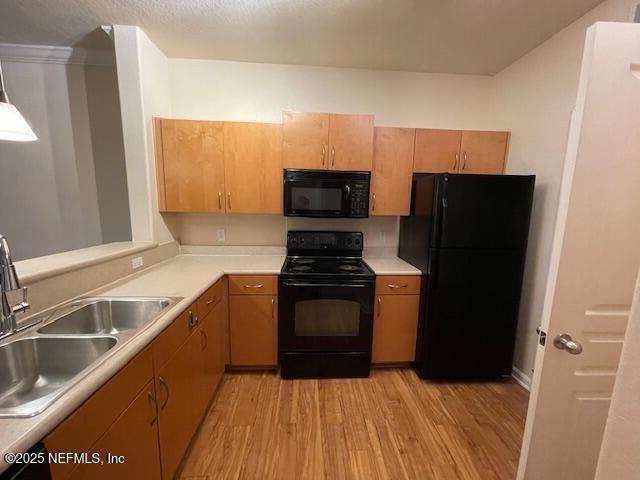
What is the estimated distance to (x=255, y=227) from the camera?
262 cm

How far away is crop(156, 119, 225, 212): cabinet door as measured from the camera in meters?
2.16

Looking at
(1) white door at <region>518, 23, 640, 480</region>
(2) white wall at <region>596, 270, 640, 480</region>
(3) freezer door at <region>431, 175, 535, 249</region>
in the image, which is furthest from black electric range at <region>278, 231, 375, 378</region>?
(2) white wall at <region>596, 270, 640, 480</region>

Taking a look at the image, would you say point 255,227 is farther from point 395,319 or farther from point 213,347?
point 395,319

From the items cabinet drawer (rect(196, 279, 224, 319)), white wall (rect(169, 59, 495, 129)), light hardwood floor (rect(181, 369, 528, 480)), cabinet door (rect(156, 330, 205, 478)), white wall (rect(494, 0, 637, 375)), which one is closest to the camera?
cabinet door (rect(156, 330, 205, 478))

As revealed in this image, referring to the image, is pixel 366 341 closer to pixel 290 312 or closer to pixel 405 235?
pixel 290 312

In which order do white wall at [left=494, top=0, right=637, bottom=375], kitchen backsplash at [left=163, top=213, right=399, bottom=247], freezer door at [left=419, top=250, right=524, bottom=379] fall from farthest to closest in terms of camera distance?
kitchen backsplash at [left=163, top=213, right=399, bottom=247] < freezer door at [left=419, top=250, right=524, bottom=379] < white wall at [left=494, top=0, right=637, bottom=375]

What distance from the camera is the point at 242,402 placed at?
193 cm

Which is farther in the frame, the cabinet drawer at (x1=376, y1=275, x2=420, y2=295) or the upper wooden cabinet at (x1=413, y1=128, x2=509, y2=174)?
the upper wooden cabinet at (x1=413, y1=128, x2=509, y2=174)

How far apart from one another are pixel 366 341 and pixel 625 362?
178 cm

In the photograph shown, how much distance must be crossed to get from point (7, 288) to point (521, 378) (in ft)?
Result: 10.3

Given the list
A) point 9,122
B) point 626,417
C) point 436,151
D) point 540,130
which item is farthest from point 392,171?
point 9,122

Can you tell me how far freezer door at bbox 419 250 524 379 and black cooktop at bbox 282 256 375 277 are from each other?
1.81 feet

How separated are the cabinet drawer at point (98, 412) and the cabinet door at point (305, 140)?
1654 mm

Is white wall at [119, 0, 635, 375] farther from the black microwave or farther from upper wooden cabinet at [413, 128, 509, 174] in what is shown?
the black microwave
